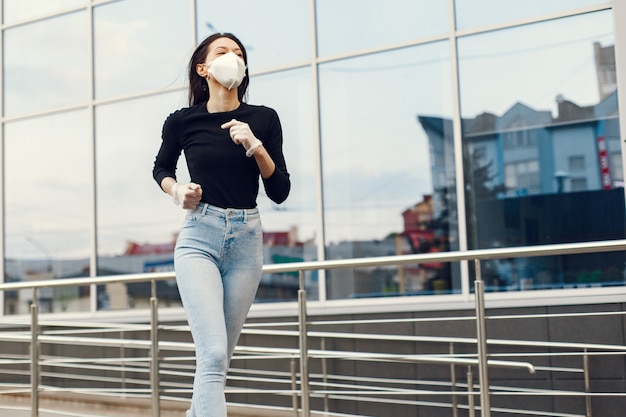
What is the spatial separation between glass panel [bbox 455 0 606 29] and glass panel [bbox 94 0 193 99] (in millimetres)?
Answer: 2497

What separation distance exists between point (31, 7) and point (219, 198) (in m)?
6.80

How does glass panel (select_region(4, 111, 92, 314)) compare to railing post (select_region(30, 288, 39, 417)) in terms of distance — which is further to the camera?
glass panel (select_region(4, 111, 92, 314))

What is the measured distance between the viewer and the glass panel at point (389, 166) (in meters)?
6.96

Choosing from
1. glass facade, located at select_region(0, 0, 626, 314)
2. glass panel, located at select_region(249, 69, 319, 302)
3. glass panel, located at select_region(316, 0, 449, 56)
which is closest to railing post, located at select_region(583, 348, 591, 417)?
glass facade, located at select_region(0, 0, 626, 314)

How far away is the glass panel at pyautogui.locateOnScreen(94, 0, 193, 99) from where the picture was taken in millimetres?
8297

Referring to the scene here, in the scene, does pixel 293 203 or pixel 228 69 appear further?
pixel 293 203

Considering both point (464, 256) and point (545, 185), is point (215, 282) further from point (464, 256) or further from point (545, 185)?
point (545, 185)

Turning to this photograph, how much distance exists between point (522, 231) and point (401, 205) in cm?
94

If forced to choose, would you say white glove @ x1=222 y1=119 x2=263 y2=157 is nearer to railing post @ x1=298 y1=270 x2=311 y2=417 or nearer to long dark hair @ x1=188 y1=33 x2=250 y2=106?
long dark hair @ x1=188 y1=33 x2=250 y2=106

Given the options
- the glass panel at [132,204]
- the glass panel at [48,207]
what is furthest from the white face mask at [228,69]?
the glass panel at [48,207]

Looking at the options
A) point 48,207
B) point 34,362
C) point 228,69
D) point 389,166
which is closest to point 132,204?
point 48,207

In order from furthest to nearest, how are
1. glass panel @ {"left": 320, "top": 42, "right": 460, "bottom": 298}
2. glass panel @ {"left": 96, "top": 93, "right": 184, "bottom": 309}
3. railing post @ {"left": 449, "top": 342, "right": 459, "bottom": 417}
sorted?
glass panel @ {"left": 96, "top": 93, "right": 184, "bottom": 309}, glass panel @ {"left": 320, "top": 42, "right": 460, "bottom": 298}, railing post @ {"left": 449, "top": 342, "right": 459, "bottom": 417}

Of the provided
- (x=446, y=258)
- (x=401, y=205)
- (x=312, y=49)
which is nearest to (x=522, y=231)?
(x=401, y=205)

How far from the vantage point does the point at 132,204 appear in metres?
8.37
